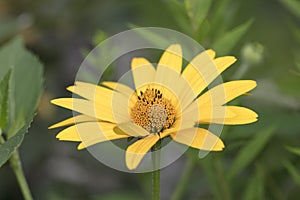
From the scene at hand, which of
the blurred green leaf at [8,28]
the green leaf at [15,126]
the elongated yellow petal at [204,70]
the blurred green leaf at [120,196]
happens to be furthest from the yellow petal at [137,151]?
the blurred green leaf at [8,28]

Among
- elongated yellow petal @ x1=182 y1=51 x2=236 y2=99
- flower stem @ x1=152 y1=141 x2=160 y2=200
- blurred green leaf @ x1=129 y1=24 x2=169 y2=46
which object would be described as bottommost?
flower stem @ x1=152 y1=141 x2=160 y2=200

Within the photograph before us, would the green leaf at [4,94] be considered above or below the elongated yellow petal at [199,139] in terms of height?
above

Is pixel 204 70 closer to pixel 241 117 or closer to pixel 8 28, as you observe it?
pixel 241 117

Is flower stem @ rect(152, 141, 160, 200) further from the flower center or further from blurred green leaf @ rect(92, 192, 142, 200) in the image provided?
blurred green leaf @ rect(92, 192, 142, 200)

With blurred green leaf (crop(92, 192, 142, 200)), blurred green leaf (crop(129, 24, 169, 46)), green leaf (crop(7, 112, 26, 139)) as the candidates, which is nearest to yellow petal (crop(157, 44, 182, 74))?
blurred green leaf (crop(129, 24, 169, 46))

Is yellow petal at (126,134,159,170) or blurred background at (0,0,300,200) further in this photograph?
blurred background at (0,0,300,200)

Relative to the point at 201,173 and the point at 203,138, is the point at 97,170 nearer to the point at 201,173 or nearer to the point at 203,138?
the point at 201,173

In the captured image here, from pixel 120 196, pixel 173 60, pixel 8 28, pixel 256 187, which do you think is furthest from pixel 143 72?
pixel 8 28

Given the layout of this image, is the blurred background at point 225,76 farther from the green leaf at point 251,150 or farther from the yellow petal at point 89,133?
the yellow petal at point 89,133

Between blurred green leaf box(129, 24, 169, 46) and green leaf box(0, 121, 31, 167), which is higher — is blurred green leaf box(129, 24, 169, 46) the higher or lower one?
the higher one
